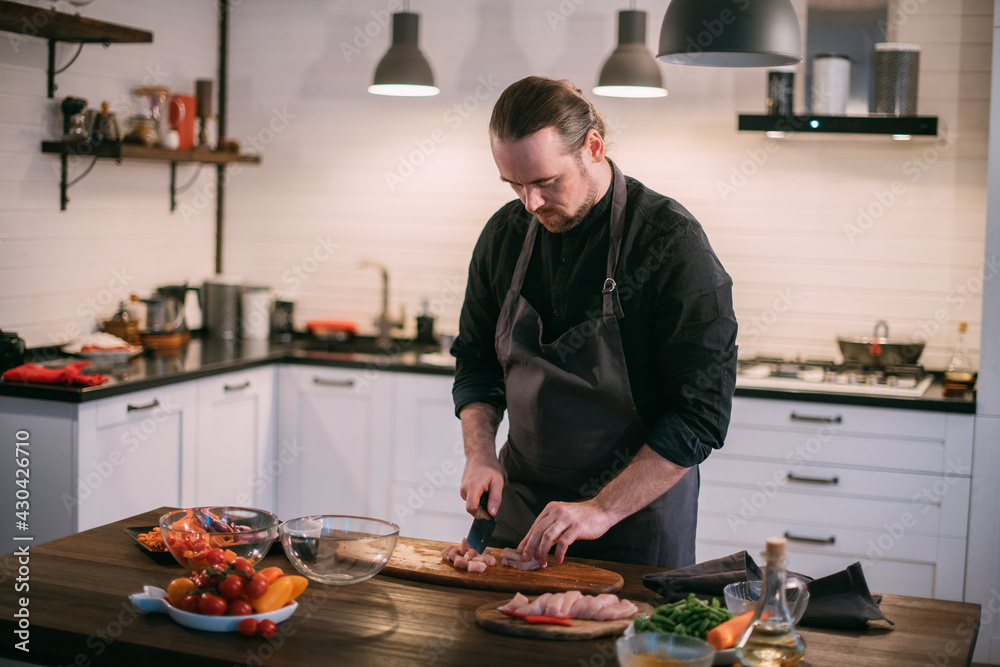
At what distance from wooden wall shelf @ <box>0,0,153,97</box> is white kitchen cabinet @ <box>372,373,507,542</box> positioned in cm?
165

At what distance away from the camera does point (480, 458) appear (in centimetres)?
212

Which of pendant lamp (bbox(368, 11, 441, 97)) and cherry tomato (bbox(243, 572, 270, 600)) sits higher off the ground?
pendant lamp (bbox(368, 11, 441, 97))

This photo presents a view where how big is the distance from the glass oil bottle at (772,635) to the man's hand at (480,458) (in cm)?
75

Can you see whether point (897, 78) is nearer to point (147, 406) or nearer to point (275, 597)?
point (147, 406)

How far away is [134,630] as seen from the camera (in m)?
1.49

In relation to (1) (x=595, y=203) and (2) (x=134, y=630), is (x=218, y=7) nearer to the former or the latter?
(1) (x=595, y=203)

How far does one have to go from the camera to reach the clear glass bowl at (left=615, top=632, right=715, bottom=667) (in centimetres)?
130

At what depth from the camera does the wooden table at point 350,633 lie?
4.71 feet

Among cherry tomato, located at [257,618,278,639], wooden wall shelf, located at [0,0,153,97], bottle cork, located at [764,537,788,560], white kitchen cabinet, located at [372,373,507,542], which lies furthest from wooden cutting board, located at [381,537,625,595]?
wooden wall shelf, located at [0,0,153,97]

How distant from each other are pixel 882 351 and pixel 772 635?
2.68 m

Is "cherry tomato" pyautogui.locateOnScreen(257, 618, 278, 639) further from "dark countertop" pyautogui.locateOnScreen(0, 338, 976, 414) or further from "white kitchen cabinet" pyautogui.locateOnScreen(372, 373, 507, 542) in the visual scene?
"white kitchen cabinet" pyautogui.locateOnScreen(372, 373, 507, 542)

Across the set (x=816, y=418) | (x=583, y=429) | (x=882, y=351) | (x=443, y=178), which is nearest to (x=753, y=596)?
(x=583, y=429)

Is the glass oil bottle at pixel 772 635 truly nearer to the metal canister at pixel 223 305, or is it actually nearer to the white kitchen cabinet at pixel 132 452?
the white kitchen cabinet at pixel 132 452

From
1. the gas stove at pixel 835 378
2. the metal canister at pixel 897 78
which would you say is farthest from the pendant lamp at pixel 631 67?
the gas stove at pixel 835 378
